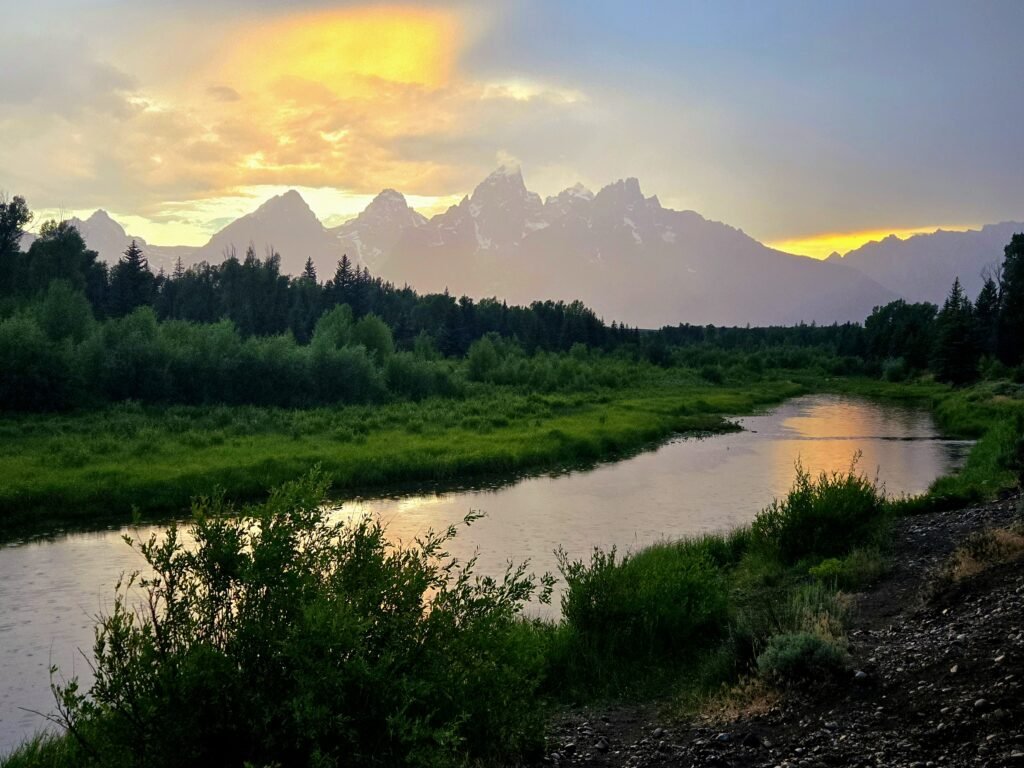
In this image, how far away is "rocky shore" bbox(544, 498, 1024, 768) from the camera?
25.4 feet

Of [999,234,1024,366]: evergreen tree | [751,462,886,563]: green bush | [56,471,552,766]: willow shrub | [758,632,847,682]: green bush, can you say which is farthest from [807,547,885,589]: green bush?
[999,234,1024,366]: evergreen tree

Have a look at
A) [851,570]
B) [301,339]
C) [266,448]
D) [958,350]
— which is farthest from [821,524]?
[301,339]

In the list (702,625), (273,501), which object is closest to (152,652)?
(273,501)

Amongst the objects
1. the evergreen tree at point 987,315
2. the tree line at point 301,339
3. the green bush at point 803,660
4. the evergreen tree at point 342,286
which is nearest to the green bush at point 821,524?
the green bush at point 803,660

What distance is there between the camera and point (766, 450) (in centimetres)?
4359

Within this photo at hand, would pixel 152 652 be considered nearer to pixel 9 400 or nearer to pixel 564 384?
pixel 9 400

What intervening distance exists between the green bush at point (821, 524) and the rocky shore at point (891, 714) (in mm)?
5379

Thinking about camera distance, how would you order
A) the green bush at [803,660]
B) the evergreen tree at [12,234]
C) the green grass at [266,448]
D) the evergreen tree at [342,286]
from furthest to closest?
1. the evergreen tree at [342,286]
2. the evergreen tree at [12,234]
3. the green grass at [266,448]
4. the green bush at [803,660]

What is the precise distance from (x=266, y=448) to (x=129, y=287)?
68425mm

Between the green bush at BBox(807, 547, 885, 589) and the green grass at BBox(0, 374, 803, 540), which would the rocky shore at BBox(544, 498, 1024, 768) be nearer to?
the green bush at BBox(807, 547, 885, 589)

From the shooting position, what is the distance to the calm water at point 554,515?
52.9 ft

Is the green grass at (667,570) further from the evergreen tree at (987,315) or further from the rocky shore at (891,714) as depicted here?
the evergreen tree at (987,315)

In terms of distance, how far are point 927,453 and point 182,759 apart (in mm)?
41202

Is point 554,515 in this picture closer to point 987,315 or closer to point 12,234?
point 12,234
